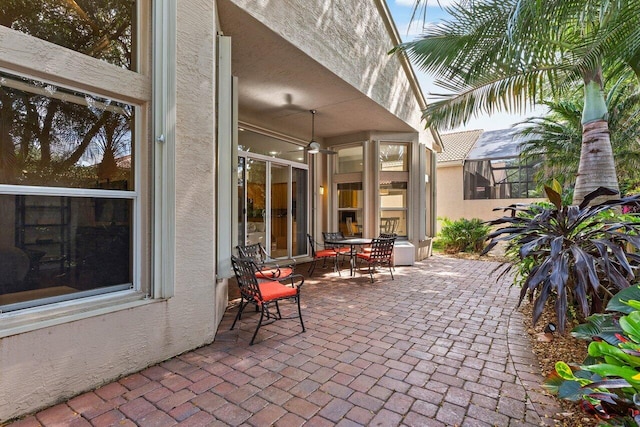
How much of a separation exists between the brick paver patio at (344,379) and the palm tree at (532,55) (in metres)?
2.53

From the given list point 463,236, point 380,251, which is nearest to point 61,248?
point 380,251

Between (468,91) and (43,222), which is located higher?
(468,91)

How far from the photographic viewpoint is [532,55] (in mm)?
3938

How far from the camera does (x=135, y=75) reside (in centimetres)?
267

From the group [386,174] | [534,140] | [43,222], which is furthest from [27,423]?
[534,140]

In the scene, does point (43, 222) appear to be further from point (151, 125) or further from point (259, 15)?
point (259, 15)

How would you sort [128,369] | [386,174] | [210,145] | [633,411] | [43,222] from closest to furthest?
[633,411]
[43,222]
[128,369]
[210,145]
[386,174]

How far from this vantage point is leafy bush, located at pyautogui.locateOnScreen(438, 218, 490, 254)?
10.1 meters

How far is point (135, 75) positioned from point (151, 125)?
45 cm

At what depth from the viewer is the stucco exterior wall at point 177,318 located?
2059mm

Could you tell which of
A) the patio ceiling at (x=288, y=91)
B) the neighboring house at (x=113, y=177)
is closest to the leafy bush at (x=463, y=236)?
the patio ceiling at (x=288, y=91)

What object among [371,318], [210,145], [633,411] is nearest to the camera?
[633,411]

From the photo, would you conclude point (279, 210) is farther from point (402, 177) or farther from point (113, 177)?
point (113, 177)

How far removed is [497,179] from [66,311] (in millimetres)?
15363
